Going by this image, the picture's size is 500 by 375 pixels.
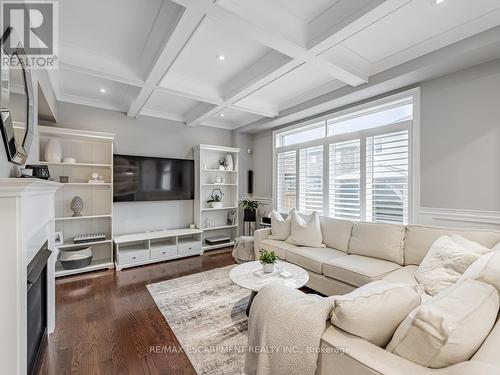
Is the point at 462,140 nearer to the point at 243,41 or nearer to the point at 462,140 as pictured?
the point at 462,140

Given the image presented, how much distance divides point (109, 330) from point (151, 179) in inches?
102

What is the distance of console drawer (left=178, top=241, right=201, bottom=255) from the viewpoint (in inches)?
166

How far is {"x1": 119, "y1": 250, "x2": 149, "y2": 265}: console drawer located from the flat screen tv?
87cm

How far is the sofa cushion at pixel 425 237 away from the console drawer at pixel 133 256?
3.71 metres

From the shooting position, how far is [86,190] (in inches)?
147

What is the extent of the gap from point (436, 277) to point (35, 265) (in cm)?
296

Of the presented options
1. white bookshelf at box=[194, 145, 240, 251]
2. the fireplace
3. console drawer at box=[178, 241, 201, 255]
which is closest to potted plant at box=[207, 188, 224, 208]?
white bookshelf at box=[194, 145, 240, 251]

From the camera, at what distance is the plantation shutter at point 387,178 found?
296cm

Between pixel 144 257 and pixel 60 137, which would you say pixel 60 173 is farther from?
pixel 144 257

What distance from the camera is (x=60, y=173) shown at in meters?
3.54

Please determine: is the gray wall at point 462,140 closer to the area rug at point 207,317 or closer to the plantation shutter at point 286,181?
the plantation shutter at point 286,181

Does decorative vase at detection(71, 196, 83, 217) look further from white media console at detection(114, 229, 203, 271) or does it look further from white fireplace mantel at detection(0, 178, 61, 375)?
white fireplace mantel at detection(0, 178, 61, 375)

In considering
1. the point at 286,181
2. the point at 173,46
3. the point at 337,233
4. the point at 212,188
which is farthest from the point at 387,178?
the point at 212,188

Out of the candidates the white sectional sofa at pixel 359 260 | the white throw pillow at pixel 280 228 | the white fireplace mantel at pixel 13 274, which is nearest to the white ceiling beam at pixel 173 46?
the white fireplace mantel at pixel 13 274
